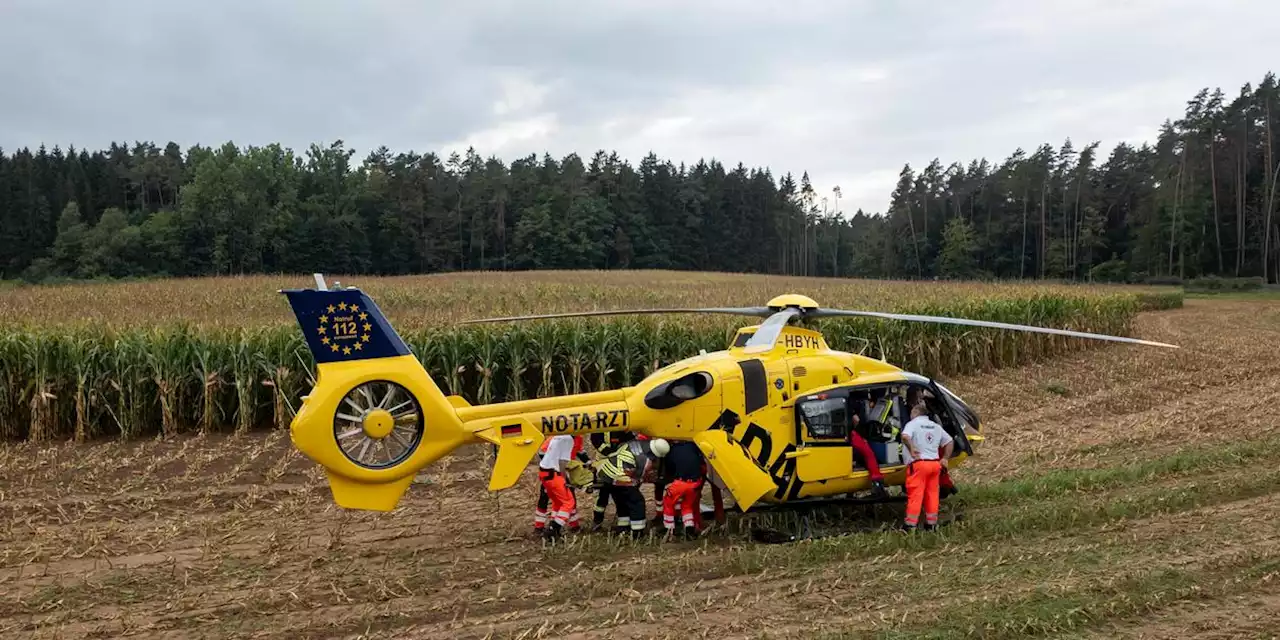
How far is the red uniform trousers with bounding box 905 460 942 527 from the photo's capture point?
8.83m

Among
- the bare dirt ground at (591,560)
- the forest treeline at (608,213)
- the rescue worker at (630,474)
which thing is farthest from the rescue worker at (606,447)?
the forest treeline at (608,213)

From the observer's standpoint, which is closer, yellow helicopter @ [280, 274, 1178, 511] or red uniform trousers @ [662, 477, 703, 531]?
yellow helicopter @ [280, 274, 1178, 511]

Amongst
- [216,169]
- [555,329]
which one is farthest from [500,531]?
[216,169]

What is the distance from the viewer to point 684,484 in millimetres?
8727

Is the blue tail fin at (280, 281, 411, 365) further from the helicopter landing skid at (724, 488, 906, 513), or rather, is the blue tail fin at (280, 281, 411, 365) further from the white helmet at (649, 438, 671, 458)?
the helicopter landing skid at (724, 488, 906, 513)

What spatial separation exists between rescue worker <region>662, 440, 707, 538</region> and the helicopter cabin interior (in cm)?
107

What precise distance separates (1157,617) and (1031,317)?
18.8m

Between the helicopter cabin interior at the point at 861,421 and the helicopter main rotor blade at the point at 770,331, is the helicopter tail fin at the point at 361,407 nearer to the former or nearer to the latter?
the helicopter main rotor blade at the point at 770,331

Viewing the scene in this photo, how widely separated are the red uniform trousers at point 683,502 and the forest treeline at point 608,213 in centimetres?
6784

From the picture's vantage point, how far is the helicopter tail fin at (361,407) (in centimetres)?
705

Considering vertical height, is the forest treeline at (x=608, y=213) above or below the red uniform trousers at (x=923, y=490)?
above

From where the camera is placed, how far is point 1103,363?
21.5 m

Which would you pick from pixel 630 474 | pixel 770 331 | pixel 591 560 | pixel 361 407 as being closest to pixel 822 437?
pixel 770 331

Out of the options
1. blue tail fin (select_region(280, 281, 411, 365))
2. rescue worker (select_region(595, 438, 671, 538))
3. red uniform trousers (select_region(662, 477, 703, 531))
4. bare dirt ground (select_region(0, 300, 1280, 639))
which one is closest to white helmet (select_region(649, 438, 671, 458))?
rescue worker (select_region(595, 438, 671, 538))
